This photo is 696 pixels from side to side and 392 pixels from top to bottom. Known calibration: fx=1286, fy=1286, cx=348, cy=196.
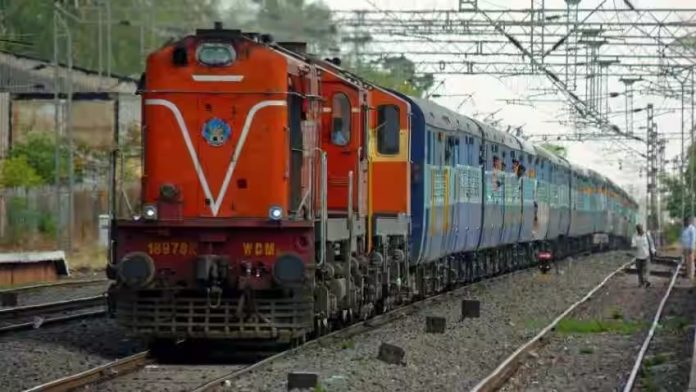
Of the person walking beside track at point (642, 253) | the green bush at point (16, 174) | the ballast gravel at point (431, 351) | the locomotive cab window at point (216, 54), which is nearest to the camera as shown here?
the ballast gravel at point (431, 351)

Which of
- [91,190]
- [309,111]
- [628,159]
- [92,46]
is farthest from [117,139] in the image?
[628,159]

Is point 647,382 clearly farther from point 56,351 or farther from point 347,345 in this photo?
point 56,351

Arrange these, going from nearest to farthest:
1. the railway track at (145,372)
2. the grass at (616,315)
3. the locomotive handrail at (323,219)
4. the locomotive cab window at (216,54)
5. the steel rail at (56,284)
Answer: the railway track at (145,372) → the locomotive cab window at (216,54) → the locomotive handrail at (323,219) → the grass at (616,315) → the steel rail at (56,284)

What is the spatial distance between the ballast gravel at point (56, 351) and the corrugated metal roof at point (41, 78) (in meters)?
32.3

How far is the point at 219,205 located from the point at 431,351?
3140 mm

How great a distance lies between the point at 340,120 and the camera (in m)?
15.7

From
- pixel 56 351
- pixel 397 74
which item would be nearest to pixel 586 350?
pixel 56 351

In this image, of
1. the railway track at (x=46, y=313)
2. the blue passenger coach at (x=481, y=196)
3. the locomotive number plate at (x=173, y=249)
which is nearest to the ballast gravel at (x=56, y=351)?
the railway track at (x=46, y=313)

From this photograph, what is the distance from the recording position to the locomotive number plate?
13.2 m

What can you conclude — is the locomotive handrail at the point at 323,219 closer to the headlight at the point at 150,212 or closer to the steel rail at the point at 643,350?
the headlight at the point at 150,212

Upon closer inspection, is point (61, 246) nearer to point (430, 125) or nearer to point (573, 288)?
point (573, 288)

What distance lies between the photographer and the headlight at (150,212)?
43.5ft

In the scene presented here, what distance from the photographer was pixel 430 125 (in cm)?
2030

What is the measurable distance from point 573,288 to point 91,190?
21.6 m
